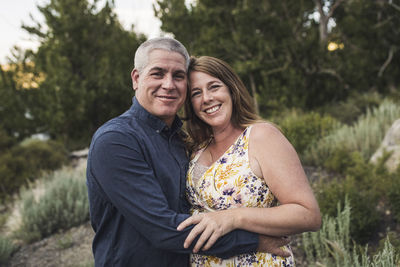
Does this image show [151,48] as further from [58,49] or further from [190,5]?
[190,5]

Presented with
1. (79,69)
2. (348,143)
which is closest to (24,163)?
(79,69)

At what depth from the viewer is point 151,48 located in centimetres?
194

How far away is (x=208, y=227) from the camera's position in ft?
4.85

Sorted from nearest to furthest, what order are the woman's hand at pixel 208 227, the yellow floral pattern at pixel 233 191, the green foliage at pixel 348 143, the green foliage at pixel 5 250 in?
1. the woman's hand at pixel 208 227
2. the yellow floral pattern at pixel 233 191
3. the green foliage at pixel 5 250
4. the green foliage at pixel 348 143

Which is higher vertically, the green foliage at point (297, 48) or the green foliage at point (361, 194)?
the green foliage at point (297, 48)

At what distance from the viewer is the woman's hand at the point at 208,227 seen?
146 centimetres

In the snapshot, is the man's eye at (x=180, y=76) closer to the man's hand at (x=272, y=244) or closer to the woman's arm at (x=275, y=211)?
the woman's arm at (x=275, y=211)

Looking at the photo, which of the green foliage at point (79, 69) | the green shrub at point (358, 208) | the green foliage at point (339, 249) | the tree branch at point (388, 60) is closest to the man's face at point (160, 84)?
the green foliage at point (339, 249)

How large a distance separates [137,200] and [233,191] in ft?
1.91

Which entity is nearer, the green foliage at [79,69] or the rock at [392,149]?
the rock at [392,149]

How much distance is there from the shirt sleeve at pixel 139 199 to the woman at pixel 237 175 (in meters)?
0.06

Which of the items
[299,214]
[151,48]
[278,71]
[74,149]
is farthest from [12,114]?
[299,214]

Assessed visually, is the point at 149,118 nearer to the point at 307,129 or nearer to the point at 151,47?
the point at 151,47

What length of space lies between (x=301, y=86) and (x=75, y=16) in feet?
24.9
